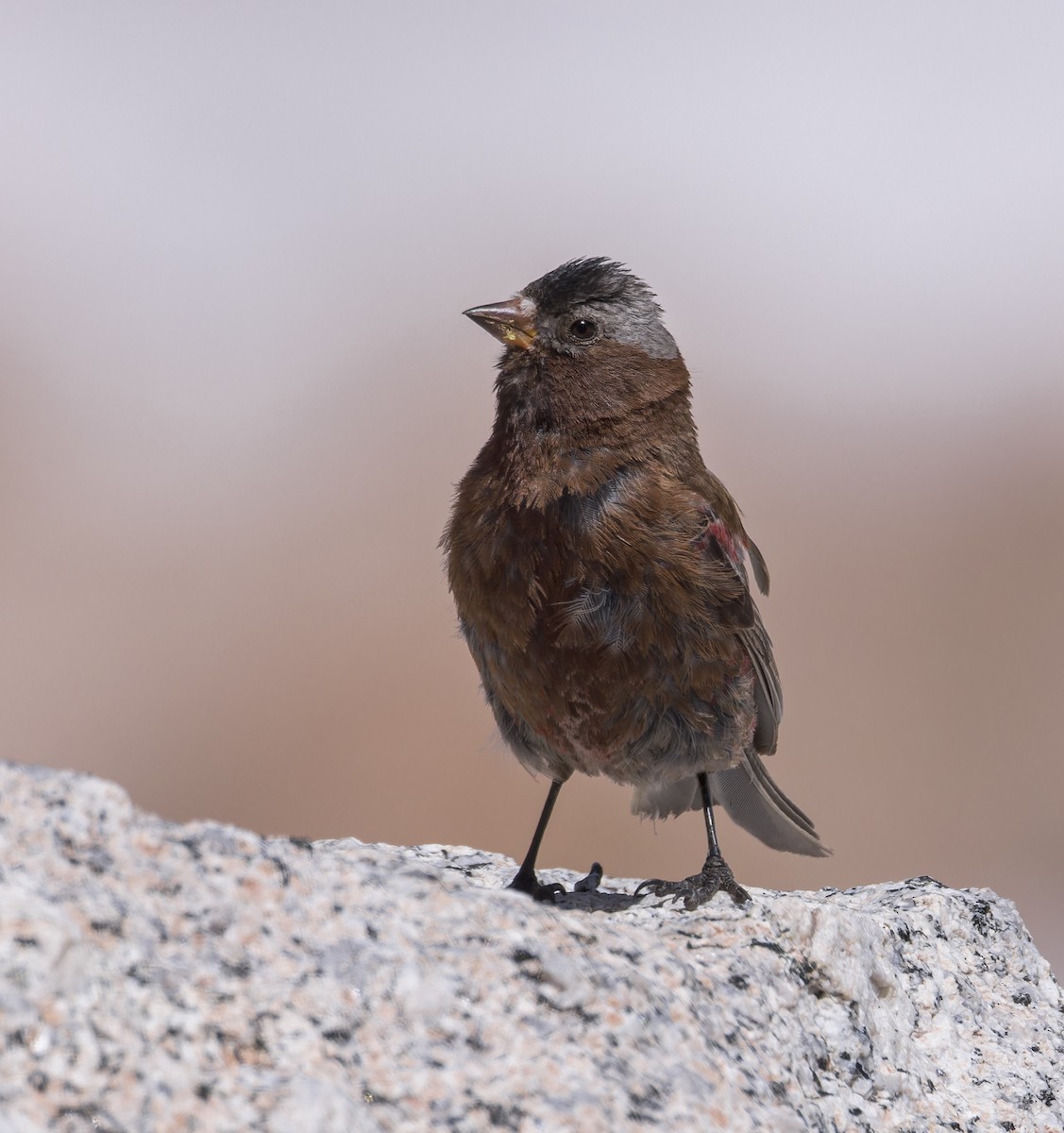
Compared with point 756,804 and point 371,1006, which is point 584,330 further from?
point 371,1006

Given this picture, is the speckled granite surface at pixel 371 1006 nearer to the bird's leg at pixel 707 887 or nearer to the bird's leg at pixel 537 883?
the bird's leg at pixel 707 887

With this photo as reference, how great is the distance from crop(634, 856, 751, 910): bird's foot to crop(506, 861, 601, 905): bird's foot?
191 mm

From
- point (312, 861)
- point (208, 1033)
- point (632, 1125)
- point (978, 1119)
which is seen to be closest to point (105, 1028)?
point (208, 1033)

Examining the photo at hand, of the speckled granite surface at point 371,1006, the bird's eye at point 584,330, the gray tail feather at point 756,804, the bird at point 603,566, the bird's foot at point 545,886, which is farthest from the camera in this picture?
the gray tail feather at point 756,804

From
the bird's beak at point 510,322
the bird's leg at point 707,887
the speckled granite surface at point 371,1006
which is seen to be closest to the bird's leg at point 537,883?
the bird's leg at point 707,887

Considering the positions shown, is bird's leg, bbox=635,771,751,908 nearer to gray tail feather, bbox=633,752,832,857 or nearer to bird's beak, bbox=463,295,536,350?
gray tail feather, bbox=633,752,832,857

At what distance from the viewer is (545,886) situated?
3881 millimetres

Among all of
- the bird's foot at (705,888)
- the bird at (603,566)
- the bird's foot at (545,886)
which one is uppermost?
the bird at (603,566)

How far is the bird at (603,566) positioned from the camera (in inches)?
139

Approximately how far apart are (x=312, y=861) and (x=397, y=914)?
0.61 feet

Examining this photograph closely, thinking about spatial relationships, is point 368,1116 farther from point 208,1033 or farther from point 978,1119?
point 978,1119

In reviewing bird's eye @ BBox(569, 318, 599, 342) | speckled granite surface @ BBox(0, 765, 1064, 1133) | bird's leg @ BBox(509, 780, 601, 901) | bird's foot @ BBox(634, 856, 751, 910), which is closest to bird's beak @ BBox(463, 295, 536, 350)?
bird's eye @ BBox(569, 318, 599, 342)

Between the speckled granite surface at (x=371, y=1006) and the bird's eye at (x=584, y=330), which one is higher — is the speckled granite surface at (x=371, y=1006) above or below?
below

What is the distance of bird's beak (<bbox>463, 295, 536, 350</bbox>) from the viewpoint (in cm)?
404
